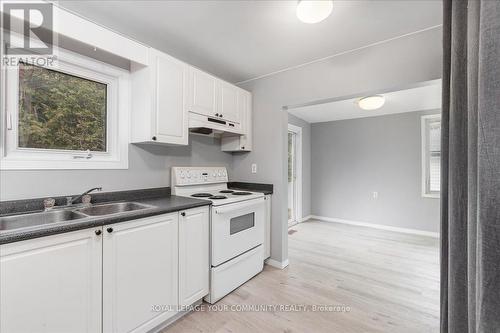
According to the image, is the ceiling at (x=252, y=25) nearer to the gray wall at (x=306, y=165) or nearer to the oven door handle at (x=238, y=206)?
the oven door handle at (x=238, y=206)

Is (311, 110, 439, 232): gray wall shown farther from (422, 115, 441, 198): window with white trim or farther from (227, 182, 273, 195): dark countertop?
(227, 182, 273, 195): dark countertop

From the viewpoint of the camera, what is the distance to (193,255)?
1.84 meters

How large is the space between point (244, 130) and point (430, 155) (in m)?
3.55

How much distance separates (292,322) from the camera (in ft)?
5.77

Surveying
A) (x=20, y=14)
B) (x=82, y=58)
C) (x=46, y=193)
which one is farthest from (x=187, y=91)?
(x=46, y=193)

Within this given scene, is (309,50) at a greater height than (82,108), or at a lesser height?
greater

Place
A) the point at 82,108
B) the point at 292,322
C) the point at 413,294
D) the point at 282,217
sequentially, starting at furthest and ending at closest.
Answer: the point at 282,217 < the point at 413,294 < the point at 82,108 < the point at 292,322

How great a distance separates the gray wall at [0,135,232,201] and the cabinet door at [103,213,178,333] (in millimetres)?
682

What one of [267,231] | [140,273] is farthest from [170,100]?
[267,231]

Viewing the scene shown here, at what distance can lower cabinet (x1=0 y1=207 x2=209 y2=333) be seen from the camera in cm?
107

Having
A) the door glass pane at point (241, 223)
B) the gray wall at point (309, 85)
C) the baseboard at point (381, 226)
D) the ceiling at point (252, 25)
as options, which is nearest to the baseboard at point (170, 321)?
the door glass pane at point (241, 223)

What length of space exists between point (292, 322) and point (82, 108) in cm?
247

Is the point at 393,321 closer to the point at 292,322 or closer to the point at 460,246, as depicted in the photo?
the point at 292,322

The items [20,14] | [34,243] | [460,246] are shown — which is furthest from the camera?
[20,14]
